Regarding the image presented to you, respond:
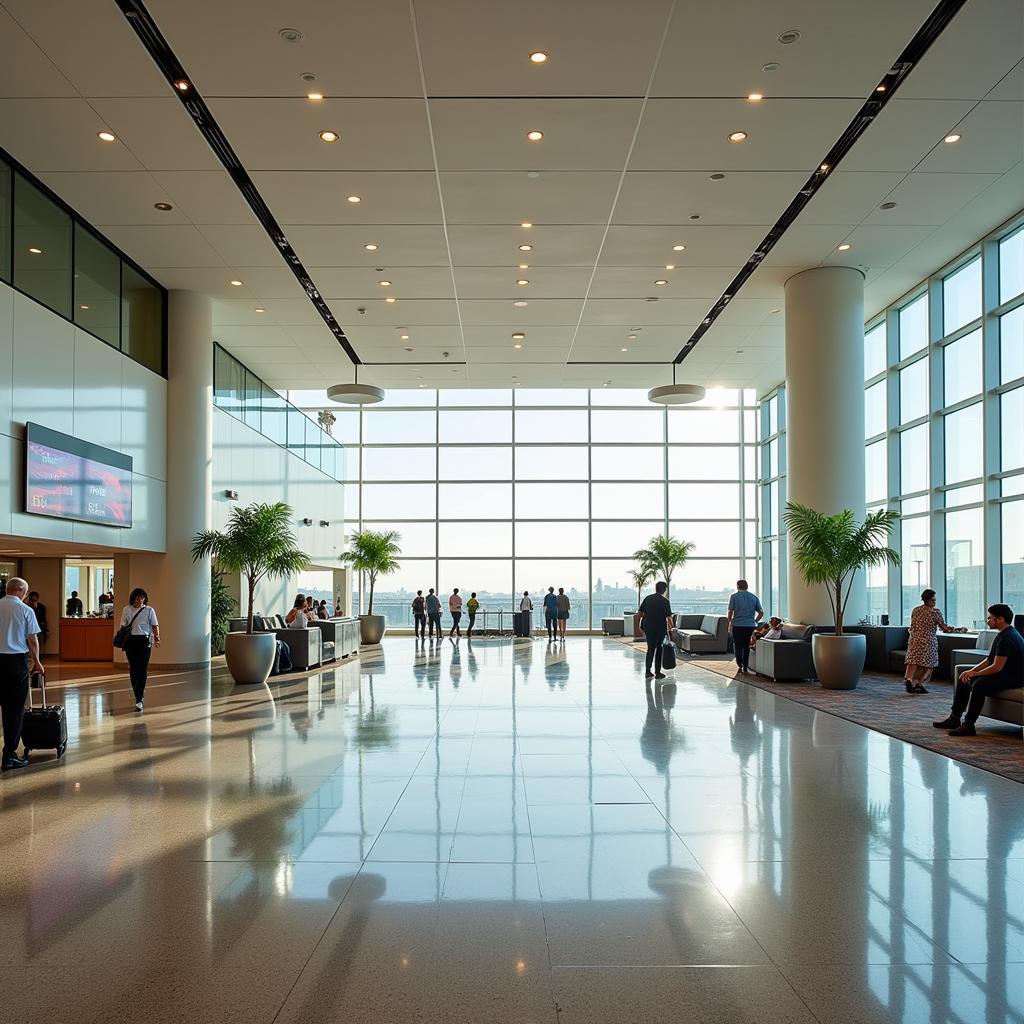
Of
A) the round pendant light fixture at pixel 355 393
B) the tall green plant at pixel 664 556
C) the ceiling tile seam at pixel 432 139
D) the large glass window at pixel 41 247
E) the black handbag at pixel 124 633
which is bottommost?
the black handbag at pixel 124 633

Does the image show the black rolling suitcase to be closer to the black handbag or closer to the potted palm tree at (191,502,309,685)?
the black handbag

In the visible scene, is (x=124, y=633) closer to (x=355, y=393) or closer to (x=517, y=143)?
(x=517, y=143)

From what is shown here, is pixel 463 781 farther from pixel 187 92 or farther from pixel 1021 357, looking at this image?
pixel 1021 357

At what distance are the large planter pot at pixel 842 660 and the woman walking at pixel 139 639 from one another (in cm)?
897

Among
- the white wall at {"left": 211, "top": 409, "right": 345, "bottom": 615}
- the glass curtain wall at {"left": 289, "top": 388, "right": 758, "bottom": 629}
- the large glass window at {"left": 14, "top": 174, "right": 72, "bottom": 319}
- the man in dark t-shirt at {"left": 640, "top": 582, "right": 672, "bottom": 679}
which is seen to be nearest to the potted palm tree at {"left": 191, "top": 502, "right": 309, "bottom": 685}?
the white wall at {"left": 211, "top": 409, "right": 345, "bottom": 615}

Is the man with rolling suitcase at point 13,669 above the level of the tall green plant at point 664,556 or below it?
below

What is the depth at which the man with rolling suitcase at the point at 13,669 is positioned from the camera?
24.3 feet

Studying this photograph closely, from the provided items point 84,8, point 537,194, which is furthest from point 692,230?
point 84,8

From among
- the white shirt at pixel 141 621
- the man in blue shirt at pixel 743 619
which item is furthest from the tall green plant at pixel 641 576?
the white shirt at pixel 141 621

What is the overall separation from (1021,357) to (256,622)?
13.7 metres

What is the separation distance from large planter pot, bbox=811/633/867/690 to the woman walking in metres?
8.97

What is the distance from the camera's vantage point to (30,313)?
39.0 feet

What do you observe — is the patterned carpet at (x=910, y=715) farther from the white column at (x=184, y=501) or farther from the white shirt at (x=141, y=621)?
the white column at (x=184, y=501)

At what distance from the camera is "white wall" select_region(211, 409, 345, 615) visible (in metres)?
18.8
